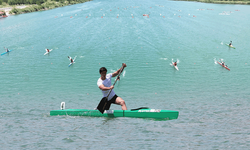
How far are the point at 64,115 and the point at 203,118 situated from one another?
31.9 ft

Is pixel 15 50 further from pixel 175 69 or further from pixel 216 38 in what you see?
pixel 216 38

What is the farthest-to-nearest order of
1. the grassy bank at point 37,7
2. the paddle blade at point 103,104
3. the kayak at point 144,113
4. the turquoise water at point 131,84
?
the grassy bank at point 37,7
the kayak at point 144,113
the paddle blade at point 103,104
the turquoise water at point 131,84

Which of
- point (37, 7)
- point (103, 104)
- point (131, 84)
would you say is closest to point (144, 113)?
point (103, 104)

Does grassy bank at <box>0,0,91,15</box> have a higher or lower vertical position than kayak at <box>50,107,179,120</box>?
higher

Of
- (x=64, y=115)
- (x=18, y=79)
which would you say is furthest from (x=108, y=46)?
(x=64, y=115)

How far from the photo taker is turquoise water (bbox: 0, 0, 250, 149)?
1119 centimetres

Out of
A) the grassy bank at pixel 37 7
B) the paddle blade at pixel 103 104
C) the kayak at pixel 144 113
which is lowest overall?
the kayak at pixel 144 113

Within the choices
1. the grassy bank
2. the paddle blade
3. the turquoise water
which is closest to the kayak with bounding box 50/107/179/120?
the turquoise water

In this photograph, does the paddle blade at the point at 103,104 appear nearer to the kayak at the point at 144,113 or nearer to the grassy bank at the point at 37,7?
the kayak at the point at 144,113

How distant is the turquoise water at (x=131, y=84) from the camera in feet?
36.7

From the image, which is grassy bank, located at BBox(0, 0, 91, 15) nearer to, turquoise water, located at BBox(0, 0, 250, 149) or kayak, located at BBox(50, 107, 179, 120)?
turquoise water, located at BBox(0, 0, 250, 149)

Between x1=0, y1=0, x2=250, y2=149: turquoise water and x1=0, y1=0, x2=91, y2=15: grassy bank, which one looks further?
x1=0, y1=0, x2=91, y2=15: grassy bank

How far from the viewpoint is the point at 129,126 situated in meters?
12.5

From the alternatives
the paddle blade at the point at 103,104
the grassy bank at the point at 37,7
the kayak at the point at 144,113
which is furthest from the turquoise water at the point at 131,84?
the grassy bank at the point at 37,7
